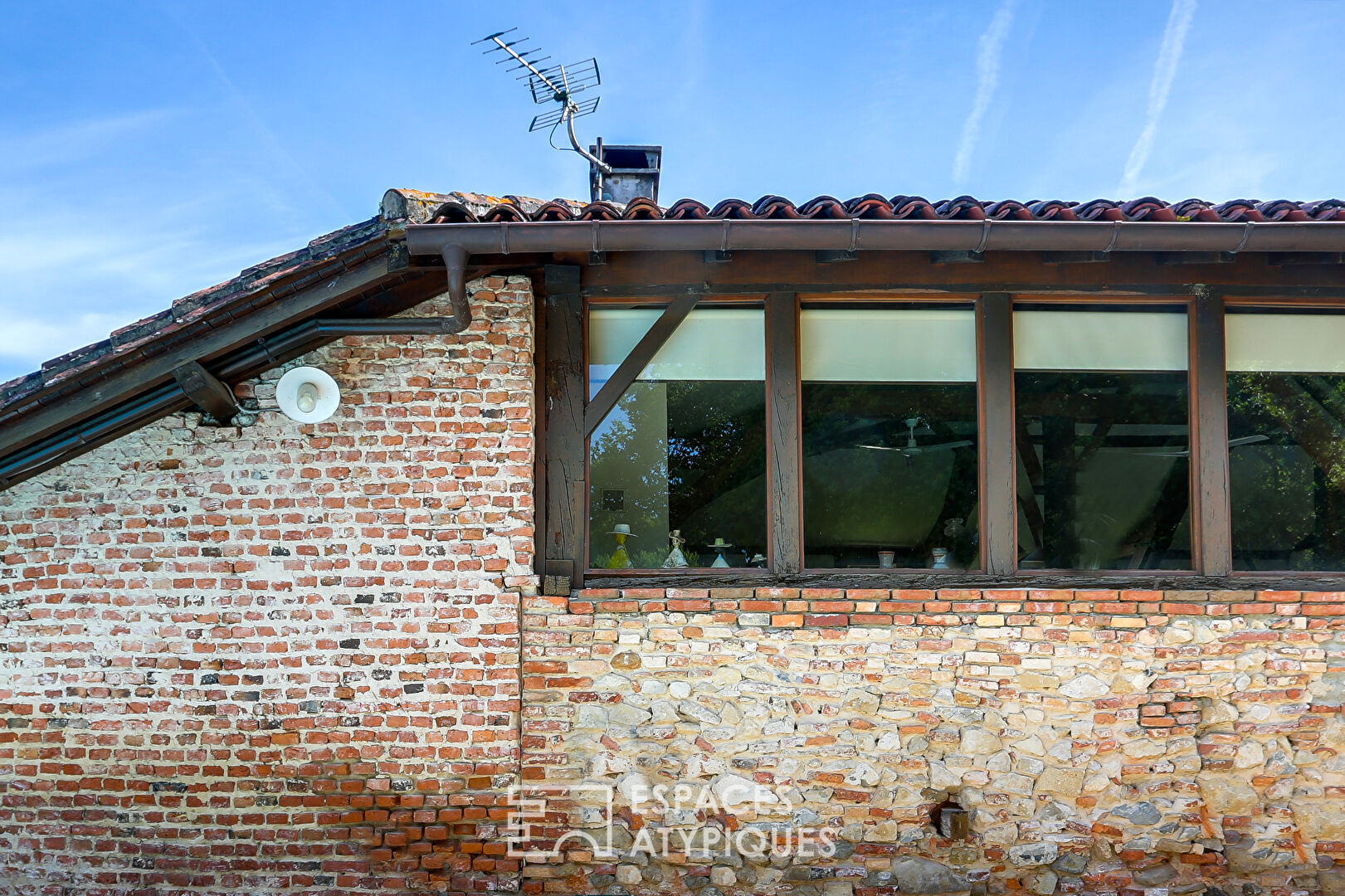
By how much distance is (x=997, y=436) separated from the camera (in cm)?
473

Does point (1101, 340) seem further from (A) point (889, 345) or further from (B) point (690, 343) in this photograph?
(B) point (690, 343)

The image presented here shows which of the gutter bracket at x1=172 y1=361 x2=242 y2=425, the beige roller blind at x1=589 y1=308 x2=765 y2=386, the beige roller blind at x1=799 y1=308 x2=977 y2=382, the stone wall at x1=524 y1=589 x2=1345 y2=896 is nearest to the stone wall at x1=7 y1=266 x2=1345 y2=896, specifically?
the stone wall at x1=524 y1=589 x2=1345 y2=896

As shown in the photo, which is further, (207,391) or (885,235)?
(207,391)

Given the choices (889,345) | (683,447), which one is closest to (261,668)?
(683,447)

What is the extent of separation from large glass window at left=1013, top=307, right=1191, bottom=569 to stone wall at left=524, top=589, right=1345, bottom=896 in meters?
0.46

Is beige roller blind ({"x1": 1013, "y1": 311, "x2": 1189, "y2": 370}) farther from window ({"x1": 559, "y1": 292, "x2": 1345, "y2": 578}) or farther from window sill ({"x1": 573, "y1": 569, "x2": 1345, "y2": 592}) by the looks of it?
window sill ({"x1": 573, "y1": 569, "x2": 1345, "y2": 592})

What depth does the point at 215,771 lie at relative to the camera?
448 centimetres

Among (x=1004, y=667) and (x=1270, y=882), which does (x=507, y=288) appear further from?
(x=1270, y=882)

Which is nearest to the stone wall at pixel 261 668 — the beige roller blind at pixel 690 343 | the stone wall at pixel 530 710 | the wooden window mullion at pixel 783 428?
the stone wall at pixel 530 710

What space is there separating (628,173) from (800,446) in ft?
9.81

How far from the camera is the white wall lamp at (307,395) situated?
14.0ft

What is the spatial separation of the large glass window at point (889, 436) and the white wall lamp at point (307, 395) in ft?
8.35

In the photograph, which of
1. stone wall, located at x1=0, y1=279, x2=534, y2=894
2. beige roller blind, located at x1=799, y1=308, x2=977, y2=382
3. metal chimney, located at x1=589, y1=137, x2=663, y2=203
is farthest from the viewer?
metal chimney, located at x1=589, y1=137, x2=663, y2=203

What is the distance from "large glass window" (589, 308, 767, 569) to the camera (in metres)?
4.75
